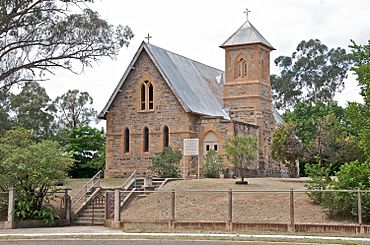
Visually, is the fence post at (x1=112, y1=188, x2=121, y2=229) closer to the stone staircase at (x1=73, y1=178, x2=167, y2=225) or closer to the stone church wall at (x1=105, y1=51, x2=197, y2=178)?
the stone staircase at (x1=73, y1=178, x2=167, y2=225)

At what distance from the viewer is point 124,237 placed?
923 inches

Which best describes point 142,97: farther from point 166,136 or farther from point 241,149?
point 241,149

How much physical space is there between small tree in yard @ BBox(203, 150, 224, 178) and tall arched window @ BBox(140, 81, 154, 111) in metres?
6.78

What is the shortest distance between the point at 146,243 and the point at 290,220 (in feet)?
21.2

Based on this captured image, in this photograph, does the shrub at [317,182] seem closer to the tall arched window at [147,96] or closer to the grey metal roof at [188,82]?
the grey metal roof at [188,82]

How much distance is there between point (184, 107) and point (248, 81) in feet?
26.5

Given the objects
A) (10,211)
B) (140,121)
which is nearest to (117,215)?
(10,211)

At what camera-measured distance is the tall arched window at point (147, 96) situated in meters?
47.6

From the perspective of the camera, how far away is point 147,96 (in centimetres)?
4769

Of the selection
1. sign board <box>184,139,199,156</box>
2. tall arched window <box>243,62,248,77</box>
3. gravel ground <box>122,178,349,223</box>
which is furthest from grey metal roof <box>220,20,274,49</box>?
gravel ground <box>122,178,349,223</box>

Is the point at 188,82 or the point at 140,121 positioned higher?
the point at 188,82

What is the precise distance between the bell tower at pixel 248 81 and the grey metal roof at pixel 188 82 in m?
1.29

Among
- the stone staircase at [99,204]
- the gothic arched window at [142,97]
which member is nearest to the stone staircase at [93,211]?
the stone staircase at [99,204]

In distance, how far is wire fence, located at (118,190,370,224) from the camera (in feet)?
86.3
